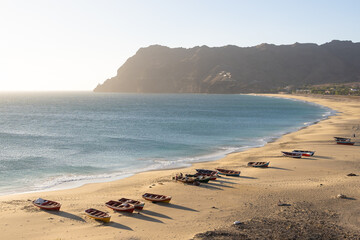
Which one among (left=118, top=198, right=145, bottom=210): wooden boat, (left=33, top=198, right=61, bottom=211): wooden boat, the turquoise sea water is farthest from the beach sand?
the turquoise sea water

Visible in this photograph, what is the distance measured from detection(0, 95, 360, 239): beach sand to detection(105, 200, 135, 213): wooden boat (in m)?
0.41

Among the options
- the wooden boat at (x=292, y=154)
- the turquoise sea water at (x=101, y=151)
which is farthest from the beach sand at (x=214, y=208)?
the wooden boat at (x=292, y=154)

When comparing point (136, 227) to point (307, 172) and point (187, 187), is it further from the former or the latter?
point (307, 172)

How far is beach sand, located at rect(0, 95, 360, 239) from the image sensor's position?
2027 cm

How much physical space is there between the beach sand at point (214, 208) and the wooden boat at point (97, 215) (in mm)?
415

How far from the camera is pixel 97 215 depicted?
22.4 m

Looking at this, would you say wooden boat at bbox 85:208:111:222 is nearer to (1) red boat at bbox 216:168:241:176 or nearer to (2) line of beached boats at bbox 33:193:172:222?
(2) line of beached boats at bbox 33:193:172:222

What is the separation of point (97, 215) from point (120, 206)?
2317 millimetres

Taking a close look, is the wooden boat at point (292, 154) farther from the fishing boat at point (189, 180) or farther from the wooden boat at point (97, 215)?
the wooden boat at point (97, 215)

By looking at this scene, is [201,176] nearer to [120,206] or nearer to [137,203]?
[137,203]

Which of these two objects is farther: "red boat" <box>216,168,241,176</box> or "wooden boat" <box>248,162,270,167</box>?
"wooden boat" <box>248,162,270,167</box>

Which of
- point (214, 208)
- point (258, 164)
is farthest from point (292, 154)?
point (214, 208)

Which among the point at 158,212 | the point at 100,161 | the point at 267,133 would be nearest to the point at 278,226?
the point at 158,212

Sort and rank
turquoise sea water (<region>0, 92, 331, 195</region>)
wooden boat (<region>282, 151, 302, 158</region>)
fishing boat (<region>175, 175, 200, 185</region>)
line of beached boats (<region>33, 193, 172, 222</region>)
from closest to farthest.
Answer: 1. line of beached boats (<region>33, 193, 172, 222</region>)
2. fishing boat (<region>175, 175, 200, 185</region>)
3. turquoise sea water (<region>0, 92, 331, 195</region>)
4. wooden boat (<region>282, 151, 302, 158</region>)
